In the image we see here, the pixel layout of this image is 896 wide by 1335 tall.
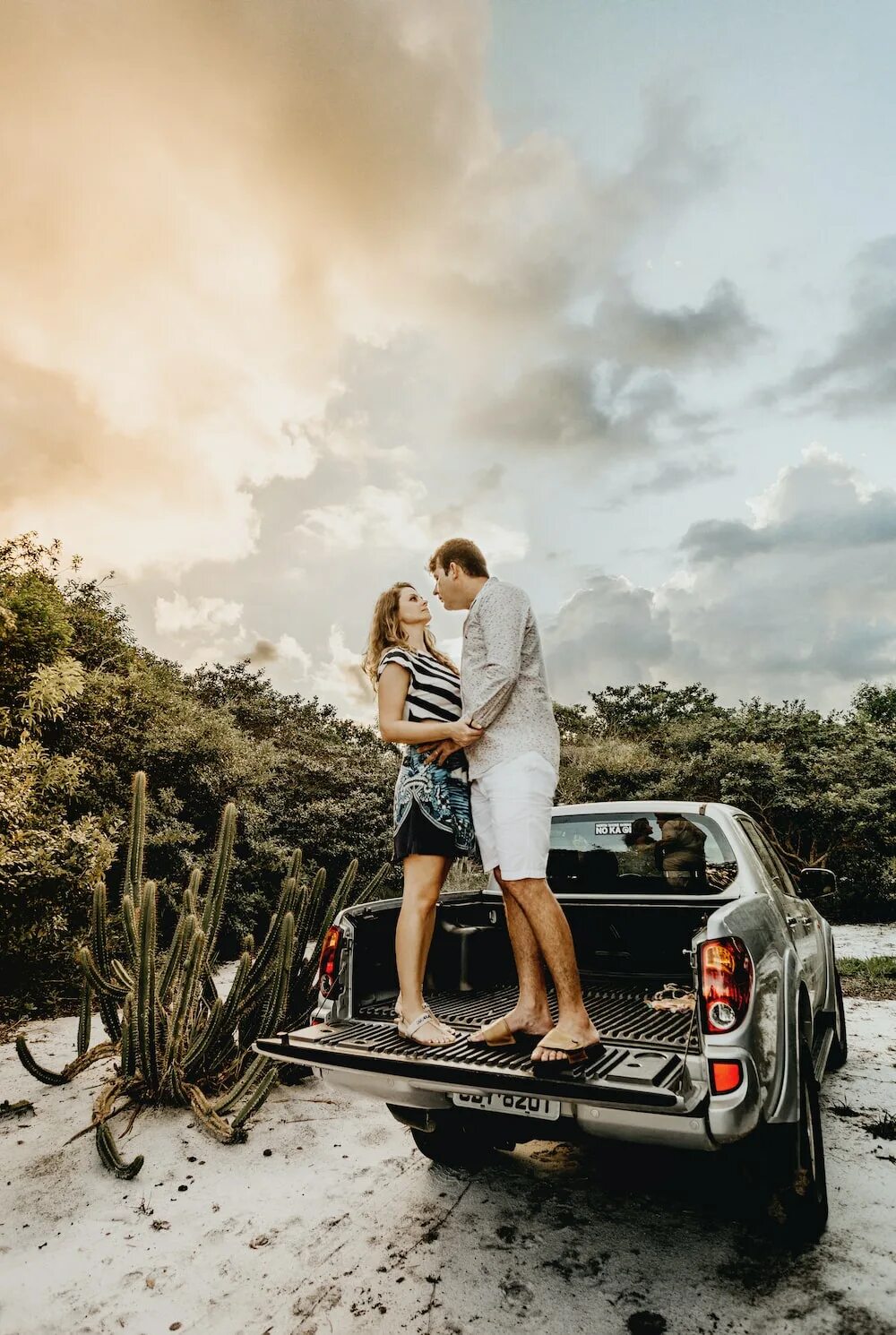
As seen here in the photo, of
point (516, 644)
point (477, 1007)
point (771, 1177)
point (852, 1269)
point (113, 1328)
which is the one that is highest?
point (516, 644)

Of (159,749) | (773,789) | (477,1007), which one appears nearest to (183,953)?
(477,1007)

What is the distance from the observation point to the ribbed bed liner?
9.00 feet

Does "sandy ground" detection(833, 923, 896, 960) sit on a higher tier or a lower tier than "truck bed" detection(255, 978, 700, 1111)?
lower

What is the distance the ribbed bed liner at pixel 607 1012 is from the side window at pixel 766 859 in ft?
2.67

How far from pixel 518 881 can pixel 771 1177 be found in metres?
1.27

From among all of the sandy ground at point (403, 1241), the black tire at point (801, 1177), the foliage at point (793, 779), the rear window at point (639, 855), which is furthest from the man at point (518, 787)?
the foliage at point (793, 779)

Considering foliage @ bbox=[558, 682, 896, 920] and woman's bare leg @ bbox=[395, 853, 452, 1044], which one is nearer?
woman's bare leg @ bbox=[395, 853, 452, 1044]

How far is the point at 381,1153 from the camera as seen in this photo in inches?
151

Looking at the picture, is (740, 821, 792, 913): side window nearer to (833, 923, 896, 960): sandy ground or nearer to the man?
the man

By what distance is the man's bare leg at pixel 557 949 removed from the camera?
2570 mm

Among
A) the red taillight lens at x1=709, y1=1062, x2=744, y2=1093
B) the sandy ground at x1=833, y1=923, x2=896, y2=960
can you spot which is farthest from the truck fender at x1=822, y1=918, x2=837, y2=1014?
the sandy ground at x1=833, y1=923, x2=896, y2=960

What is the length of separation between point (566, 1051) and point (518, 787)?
0.89 m

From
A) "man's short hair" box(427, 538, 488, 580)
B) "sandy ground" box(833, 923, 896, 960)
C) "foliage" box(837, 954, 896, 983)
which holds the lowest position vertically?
"sandy ground" box(833, 923, 896, 960)

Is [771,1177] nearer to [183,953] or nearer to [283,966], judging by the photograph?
[283,966]
